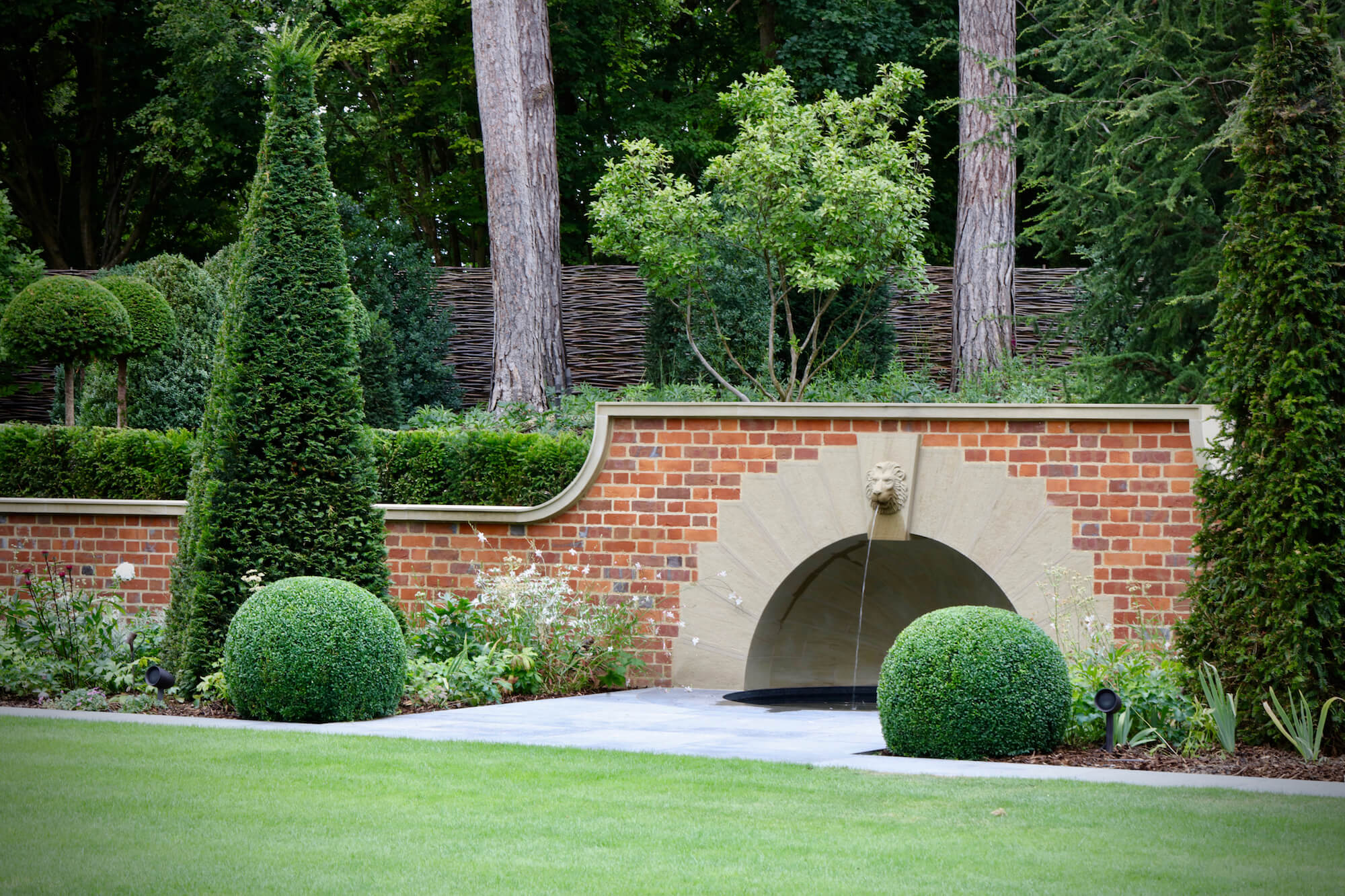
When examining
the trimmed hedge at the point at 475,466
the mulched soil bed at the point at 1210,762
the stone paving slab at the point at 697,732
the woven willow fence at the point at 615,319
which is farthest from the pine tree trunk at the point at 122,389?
the mulched soil bed at the point at 1210,762

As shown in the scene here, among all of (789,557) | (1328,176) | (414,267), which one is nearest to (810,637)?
(789,557)

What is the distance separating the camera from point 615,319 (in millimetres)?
18812

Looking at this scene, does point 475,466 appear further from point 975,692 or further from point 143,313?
point 143,313

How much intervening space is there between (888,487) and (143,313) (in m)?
10.0

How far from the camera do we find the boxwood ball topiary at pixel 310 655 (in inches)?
303

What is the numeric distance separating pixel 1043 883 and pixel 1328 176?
4.45 meters

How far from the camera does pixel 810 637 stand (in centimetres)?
1133

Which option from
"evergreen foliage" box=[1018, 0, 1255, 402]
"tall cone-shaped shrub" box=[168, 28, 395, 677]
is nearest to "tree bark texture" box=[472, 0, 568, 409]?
"evergreen foliage" box=[1018, 0, 1255, 402]

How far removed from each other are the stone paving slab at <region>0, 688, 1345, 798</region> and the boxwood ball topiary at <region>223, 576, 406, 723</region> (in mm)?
122

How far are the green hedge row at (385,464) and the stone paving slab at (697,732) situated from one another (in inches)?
94.6

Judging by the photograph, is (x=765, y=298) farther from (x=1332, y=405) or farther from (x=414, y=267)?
(x=1332, y=405)

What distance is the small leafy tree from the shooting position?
15.0 metres

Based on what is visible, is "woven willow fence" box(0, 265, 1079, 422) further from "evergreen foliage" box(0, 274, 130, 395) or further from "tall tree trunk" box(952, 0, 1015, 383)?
"evergreen foliage" box(0, 274, 130, 395)

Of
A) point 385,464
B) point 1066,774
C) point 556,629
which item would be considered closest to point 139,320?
point 385,464
